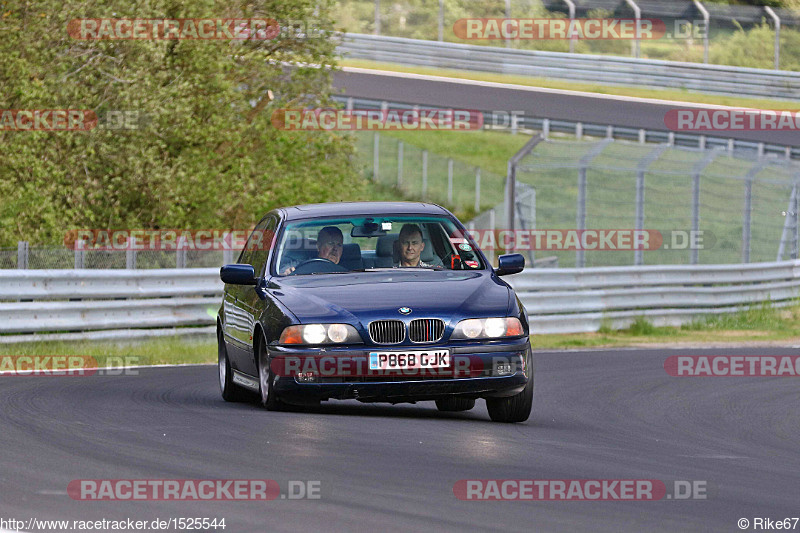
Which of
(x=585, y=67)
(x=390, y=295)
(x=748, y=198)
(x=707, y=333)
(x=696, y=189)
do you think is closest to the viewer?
(x=390, y=295)

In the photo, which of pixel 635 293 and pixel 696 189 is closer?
pixel 635 293

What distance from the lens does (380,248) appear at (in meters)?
10.6

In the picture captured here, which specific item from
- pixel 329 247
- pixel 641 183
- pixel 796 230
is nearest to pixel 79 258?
pixel 329 247

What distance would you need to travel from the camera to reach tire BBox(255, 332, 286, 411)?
9711 millimetres

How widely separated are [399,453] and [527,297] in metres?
13.3

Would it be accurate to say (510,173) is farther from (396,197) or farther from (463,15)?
(463,15)

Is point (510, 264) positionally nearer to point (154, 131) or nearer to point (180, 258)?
point (180, 258)

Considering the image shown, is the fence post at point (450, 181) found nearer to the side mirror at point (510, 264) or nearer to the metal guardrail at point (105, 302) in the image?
the metal guardrail at point (105, 302)

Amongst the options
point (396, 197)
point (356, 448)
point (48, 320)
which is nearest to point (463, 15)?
point (396, 197)

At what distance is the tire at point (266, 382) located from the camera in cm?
971

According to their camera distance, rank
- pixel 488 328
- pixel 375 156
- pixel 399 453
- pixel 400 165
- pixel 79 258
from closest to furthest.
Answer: pixel 399 453, pixel 488 328, pixel 79 258, pixel 400 165, pixel 375 156

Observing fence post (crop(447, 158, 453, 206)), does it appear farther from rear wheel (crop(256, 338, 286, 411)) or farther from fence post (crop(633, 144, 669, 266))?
rear wheel (crop(256, 338, 286, 411))

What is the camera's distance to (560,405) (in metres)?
11.5

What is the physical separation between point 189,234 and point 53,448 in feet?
52.9
